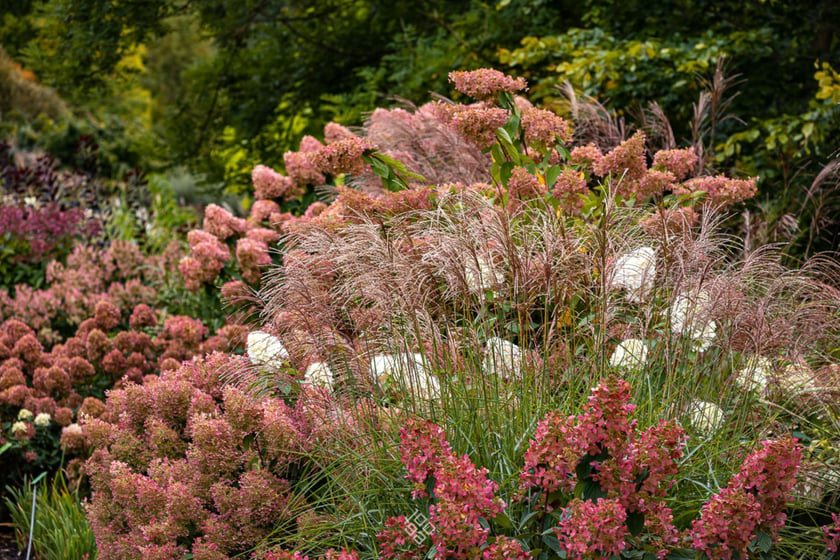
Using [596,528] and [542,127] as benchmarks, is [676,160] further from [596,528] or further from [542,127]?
[596,528]

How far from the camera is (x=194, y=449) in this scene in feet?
9.67

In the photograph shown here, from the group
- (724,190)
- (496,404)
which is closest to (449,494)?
(496,404)

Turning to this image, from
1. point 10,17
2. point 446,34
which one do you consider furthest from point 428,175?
point 10,17

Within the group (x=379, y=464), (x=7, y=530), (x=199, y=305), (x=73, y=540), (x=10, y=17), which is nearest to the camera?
(x=379, y=464)

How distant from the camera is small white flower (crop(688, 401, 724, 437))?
269 cm

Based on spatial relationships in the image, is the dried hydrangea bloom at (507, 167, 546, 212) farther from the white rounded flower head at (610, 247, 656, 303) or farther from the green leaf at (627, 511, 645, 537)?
the green leaf at (627, 511, 645, 537)

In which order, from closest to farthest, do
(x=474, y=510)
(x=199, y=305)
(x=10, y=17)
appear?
(x=474, y=510) < (x=199, y=305) < (x=10, y=17)

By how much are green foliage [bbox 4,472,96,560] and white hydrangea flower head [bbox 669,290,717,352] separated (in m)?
2.57

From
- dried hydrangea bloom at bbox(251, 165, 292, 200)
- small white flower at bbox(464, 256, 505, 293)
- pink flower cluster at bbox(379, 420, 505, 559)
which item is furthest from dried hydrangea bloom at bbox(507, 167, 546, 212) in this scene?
dried hydrangea bloom at bbox(251, 165, 292, 200)

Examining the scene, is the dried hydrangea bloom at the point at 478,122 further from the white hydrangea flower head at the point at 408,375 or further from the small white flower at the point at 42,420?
the small white flower at the point at 42,420

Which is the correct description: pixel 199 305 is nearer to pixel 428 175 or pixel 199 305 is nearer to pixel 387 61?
pixel 428 175

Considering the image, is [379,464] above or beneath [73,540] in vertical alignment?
above

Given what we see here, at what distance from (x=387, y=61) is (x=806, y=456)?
5.99 metres

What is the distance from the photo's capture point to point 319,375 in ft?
10.0
